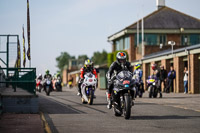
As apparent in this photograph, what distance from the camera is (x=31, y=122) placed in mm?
10617

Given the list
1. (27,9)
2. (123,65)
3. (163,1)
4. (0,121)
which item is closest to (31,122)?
(0,121)

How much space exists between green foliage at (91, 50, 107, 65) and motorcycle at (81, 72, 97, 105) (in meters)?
157

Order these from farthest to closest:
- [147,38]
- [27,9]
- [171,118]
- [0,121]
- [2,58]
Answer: [147,38], [2,58], [27,9], [171,118], [0,121]

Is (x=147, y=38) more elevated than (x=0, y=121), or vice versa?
(x=147, y=38)

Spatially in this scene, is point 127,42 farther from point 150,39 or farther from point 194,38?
point 194,38

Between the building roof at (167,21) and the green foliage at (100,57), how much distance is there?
367 ft

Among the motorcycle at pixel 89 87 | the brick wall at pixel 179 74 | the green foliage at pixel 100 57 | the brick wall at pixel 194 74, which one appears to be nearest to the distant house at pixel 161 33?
the brick wall at pixel 179 74

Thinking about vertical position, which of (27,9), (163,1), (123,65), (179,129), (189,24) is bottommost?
(179,129)

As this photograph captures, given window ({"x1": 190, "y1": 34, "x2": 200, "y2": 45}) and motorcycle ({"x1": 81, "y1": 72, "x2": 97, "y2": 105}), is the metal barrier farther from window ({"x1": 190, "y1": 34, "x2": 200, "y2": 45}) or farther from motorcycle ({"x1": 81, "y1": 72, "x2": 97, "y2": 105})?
window ({"x1": 190, "y1": 34, "x2": 200, "y2": 45})

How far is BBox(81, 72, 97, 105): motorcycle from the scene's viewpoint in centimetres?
1744

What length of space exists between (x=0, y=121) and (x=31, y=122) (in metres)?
0.74

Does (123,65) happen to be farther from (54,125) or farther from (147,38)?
(147,38)

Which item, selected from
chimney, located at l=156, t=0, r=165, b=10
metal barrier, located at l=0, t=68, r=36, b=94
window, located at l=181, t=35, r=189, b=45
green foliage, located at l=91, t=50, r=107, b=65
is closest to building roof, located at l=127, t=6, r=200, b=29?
window, located at l=181, t=35, r=189, b=45

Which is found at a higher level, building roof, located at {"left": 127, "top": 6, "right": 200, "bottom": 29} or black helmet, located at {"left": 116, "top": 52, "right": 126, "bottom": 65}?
building roof, located at {"left": 127, "top": 6, "right": 200, "bottom": 29}
